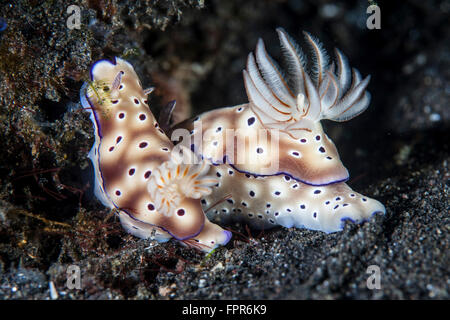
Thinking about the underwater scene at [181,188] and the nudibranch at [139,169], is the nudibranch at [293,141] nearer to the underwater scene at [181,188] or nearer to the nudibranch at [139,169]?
the underwater scene at [181,188]

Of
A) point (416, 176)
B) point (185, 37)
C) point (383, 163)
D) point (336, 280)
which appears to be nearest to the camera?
point (336, 280)

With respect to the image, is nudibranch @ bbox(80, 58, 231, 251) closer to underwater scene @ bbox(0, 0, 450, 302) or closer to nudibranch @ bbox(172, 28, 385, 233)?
underwater scene @ bbox(0, 0, 450, 302)

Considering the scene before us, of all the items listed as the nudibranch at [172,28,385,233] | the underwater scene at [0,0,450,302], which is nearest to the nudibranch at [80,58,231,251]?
the underwater scene at [0,0,450,302]

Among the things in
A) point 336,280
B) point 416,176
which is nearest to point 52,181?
point 336,280

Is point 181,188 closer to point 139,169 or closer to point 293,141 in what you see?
point 139,169

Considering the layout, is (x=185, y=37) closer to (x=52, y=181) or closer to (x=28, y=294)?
(x=52, y=181)

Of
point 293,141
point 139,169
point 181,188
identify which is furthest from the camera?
point 293,141

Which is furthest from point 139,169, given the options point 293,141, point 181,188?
point 293,141
